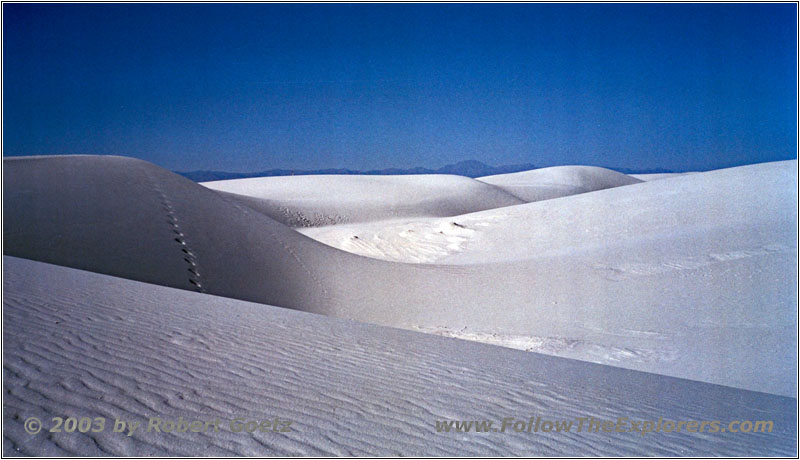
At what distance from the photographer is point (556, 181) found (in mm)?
64375

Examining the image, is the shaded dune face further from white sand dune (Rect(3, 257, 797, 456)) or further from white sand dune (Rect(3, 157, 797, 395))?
white sand dune (Rect(3, 257, 797, 456))

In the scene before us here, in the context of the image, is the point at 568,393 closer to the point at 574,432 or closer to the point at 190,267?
the point at 574,432

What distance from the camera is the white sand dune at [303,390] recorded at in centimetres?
361

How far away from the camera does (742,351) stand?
28.3 feet

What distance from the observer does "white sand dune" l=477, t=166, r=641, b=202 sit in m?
57.5

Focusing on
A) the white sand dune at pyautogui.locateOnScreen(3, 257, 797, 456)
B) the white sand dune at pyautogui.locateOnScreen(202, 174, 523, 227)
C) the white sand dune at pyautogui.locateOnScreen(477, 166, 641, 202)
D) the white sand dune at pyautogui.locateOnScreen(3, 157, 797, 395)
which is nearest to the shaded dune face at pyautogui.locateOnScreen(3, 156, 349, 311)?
the white sand dune at pyautogui.locateOnScreen(3, 157, 797, 395)

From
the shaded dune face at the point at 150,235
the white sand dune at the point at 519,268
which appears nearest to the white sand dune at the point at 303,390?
the white sand dune at the point at 519,268

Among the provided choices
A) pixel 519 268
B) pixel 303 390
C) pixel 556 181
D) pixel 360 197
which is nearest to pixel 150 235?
pixel 519 268

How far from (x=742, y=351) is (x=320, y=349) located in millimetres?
6180

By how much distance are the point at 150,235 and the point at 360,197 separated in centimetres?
2882

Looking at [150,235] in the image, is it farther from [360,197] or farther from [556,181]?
[556,181]

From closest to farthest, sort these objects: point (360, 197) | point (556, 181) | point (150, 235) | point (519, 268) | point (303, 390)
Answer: point (303, 390) → point (150, 235) → point (519, 268) → point (360, 197) → point (556, 181)

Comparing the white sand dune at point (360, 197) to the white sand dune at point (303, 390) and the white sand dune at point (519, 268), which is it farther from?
the white sand dune at point (303, 390)

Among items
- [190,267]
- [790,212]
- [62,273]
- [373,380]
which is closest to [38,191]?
[190,267]
